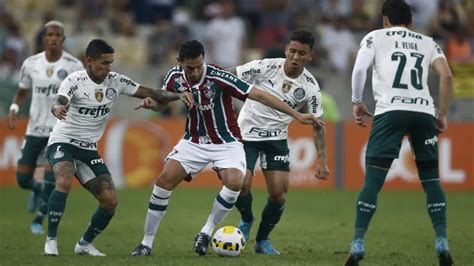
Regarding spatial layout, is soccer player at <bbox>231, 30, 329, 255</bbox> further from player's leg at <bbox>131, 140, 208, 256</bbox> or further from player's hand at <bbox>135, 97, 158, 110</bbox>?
player's hand at <bbox>135, 97, 158, 110</bbox>

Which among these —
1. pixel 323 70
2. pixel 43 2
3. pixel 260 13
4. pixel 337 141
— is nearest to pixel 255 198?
pixel 337 141

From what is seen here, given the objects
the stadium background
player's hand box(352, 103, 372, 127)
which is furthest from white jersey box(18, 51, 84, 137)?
the stadium background

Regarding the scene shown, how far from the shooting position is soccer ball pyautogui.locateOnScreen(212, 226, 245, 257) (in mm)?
11586

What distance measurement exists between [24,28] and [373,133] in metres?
17.2

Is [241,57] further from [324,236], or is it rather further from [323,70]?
[324,236]

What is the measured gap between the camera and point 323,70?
2528 centimetres

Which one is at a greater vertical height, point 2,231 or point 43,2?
point 43,2

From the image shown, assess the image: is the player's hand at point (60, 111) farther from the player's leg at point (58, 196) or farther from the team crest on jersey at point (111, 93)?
the team crest on jersey at point (111, 93)

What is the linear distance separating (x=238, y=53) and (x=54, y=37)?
36.5 feet

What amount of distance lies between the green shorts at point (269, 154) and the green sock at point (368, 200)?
2.49 metres

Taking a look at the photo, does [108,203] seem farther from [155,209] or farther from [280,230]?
[280,230]

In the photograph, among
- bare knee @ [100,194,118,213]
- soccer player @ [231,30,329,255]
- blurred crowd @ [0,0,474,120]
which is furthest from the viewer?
blurred crowd @ [0,0,474,120]

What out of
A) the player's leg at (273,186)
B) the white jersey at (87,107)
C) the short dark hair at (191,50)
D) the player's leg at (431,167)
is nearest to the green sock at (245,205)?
the player's leg at (273,186)

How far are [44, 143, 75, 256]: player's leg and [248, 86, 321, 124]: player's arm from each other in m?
2.23
